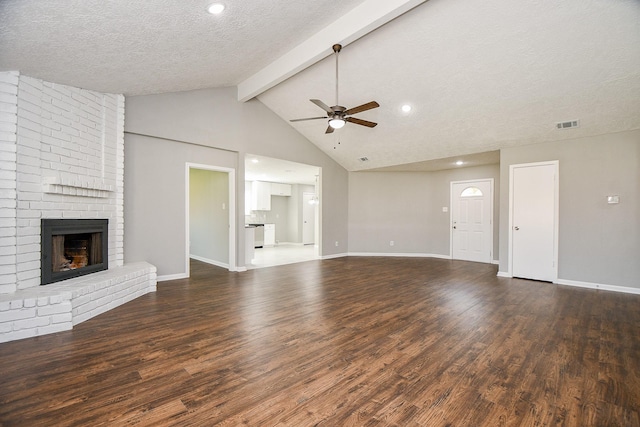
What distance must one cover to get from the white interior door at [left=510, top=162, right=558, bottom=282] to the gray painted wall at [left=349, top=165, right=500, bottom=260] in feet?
8.04

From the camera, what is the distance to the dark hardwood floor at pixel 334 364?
177 centimetres

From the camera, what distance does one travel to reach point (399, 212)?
8.61 m

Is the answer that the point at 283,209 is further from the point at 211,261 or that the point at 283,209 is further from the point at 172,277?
the point at 172,277

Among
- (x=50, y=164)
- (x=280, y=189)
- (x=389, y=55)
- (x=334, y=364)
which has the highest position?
(x=389, y=55)

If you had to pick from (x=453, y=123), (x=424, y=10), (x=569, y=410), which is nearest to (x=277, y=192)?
(x=453, y=123)

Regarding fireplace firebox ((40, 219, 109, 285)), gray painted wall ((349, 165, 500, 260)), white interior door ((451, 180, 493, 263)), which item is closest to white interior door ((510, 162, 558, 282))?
white interior door ((451, 180, 493, 263))

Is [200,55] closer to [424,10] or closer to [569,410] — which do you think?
[424,10]

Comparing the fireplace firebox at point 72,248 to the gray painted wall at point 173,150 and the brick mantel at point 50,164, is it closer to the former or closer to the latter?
the brick mantel at point 50,164

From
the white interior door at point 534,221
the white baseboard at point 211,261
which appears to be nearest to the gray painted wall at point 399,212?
the white interior door at point 534,221

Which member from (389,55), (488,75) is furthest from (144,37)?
(488,75)

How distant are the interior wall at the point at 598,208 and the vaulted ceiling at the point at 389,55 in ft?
0.98

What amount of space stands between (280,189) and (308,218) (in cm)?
163

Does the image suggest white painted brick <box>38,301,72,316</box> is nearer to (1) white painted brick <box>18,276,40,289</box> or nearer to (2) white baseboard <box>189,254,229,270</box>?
(1) white painted brick <box>18,276,40,289</box>

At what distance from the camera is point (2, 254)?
302cm
